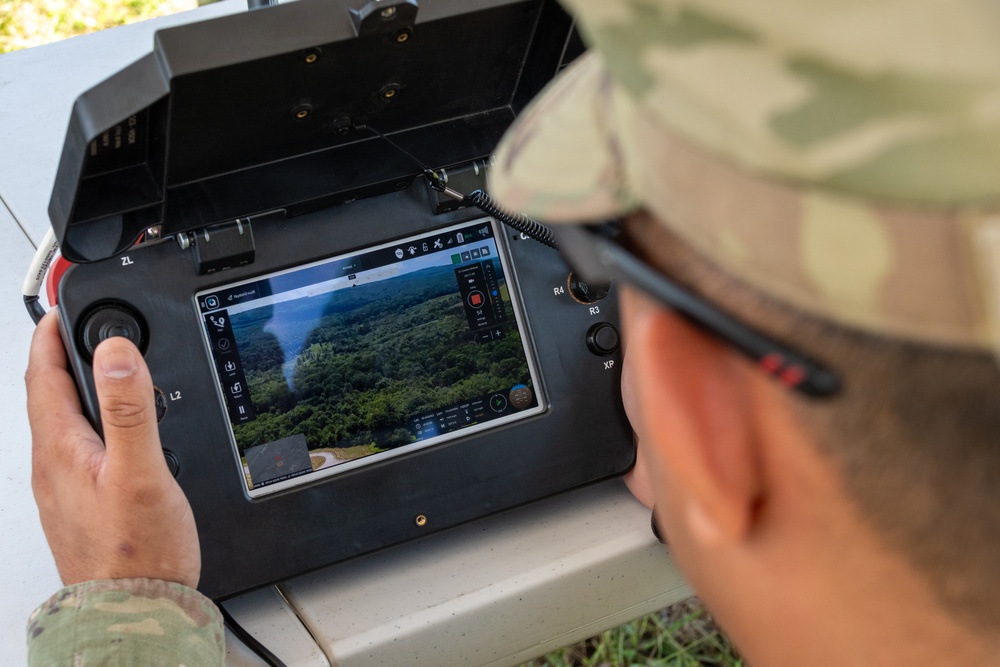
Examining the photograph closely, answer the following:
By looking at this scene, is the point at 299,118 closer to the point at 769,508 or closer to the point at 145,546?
the point at 145,546

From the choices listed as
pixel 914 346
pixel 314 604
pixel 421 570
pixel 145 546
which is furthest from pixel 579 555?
pixel 914 346

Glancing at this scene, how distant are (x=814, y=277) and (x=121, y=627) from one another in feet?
2.23

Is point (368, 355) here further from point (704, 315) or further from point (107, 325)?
point (704, 315)

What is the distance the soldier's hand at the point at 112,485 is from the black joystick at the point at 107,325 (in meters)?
0.05

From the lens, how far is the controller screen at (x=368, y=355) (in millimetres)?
972

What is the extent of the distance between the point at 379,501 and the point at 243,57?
1.54 feet

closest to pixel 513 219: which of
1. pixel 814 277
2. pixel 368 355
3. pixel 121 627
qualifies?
pixel 368 355

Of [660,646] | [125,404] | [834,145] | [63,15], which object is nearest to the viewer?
[834,145]

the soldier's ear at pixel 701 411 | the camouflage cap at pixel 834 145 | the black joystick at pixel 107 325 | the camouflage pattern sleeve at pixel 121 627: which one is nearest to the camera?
the camouflage cap at pixel 834 145

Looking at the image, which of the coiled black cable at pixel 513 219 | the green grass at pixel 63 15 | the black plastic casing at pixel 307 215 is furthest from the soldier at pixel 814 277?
the green grass at pixel 63 15

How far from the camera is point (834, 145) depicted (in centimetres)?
38

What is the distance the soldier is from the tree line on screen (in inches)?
18.4

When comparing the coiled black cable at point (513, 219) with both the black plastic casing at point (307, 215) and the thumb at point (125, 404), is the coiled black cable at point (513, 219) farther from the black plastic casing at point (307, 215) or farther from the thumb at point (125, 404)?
the thumb at point (125, 404)

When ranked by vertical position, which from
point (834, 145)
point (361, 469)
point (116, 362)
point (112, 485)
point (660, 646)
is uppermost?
point (834, 145)
